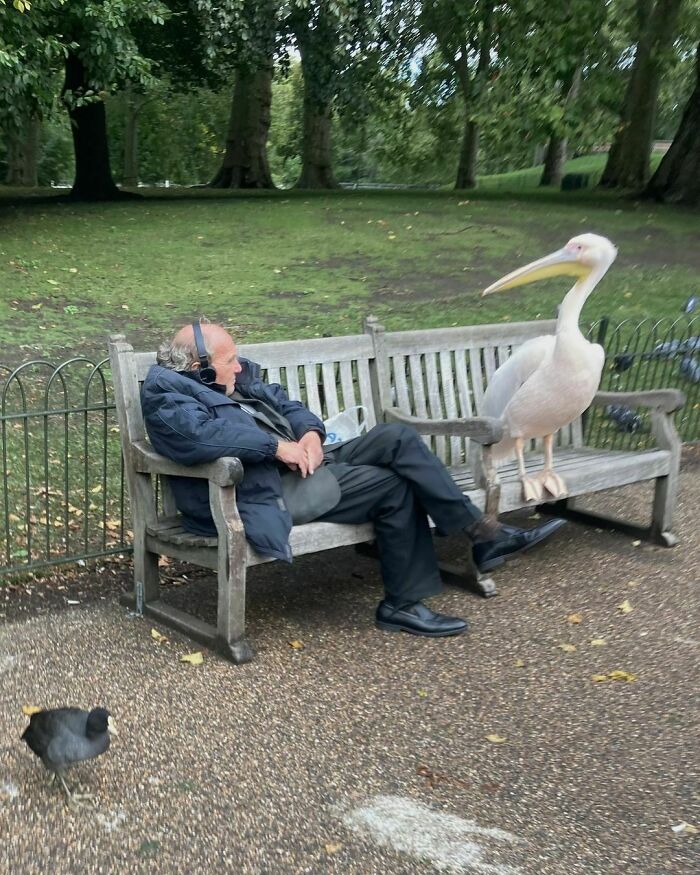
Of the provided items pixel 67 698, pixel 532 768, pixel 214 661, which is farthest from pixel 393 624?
pixel 67 698

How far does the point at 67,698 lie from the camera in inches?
141

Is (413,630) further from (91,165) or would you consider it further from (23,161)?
(23,161)

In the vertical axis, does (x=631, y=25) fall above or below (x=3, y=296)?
above

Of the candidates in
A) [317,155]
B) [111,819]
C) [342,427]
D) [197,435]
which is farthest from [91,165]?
[111,819]

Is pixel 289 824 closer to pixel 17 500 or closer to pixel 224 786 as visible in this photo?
pixel 224 786

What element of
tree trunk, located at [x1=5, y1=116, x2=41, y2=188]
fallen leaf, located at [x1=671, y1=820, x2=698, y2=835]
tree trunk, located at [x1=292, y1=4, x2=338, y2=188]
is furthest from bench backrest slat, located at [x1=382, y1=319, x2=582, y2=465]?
tree trunk, located at [x1=5, y1=116, x2=41, y2=188]

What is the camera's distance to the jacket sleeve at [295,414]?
4.43 m

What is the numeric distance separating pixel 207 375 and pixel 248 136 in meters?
21.6

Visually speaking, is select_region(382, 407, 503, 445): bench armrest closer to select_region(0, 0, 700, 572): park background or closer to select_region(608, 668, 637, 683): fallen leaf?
select_region(608, 668, 637, 683): fallen leaf

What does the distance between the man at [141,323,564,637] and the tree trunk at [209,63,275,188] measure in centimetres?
2045

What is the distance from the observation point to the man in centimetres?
404

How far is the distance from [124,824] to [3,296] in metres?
8.22

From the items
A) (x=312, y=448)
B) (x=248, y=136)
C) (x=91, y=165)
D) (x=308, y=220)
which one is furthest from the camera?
(x=248, y=136)

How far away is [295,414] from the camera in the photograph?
4.49 meters
